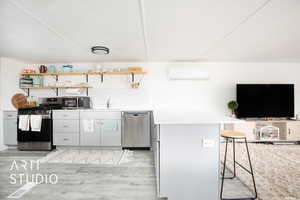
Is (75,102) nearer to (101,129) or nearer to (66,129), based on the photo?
(66,129)

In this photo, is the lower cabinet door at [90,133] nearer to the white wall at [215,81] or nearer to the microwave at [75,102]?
the microwave at [75,102]

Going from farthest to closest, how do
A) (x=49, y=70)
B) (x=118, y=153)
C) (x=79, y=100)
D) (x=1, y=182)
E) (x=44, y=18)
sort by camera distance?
(x=49, y=70) < (x=79, y=100) < (x=118, y=153) < (x=1, y=182) < (x=44, y=18)

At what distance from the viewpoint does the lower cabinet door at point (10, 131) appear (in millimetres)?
3529

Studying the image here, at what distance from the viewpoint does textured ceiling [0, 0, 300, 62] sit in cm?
154

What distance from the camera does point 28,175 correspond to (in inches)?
94.9

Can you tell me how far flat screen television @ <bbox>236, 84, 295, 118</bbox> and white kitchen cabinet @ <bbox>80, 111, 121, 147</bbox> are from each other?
10.2ft

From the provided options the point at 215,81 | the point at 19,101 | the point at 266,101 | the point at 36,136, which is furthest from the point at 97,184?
the point at 266,101

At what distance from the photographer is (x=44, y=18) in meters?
1.75

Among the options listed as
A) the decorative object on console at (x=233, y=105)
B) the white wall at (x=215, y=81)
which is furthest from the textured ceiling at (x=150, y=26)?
the decorative object on console at (x=233, y=105)

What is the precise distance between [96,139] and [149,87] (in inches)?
72.0

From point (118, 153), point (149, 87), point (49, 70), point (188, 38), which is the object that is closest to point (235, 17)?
point (188, 38)

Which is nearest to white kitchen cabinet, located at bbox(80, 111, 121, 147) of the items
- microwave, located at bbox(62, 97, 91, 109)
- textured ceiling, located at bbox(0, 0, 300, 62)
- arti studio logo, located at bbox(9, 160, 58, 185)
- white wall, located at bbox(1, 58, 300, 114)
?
microwave, located at bbox(62, 97, 91, 109)

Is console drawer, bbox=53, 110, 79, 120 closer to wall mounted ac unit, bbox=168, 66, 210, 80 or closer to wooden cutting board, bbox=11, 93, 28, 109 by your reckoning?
wooden cutting board, bbox=11, 93, 28, 109

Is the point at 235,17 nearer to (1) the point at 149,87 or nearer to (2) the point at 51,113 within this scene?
(1) the point at 149,87
